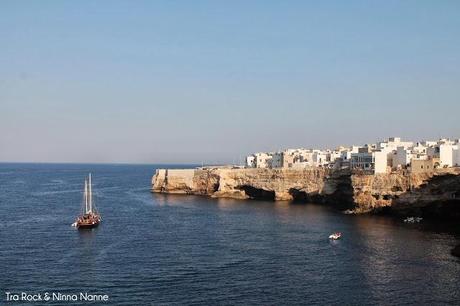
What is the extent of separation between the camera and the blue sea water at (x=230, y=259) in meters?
44.5

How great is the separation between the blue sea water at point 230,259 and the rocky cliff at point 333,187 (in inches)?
256

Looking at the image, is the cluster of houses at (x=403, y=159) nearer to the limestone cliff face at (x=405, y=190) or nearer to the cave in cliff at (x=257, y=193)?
the limestone cliff face at (x=405, y=190)

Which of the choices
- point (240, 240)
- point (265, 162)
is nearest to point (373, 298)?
point (240, 240)

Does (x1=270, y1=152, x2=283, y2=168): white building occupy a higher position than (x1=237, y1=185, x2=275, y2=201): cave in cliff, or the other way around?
(x1=270, y1=152, x2=283, y2=168): white building

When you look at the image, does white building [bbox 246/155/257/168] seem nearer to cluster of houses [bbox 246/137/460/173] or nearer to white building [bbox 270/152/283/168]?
white building [bbox 270/152/283/168]

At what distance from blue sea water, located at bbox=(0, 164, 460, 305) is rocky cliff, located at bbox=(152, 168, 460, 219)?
21.3ft

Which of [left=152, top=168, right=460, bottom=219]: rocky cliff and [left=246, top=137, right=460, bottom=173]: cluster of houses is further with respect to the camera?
[left=246, top=137, right=460, bottom=173]: cluster of houses

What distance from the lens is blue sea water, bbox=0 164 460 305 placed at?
44.5 m

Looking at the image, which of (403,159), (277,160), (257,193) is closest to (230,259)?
(403,159)

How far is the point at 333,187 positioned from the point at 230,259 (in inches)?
2287

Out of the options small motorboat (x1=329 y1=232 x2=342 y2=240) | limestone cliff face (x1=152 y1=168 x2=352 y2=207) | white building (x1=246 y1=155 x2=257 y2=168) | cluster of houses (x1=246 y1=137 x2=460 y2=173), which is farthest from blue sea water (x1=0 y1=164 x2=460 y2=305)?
white building (x1=246 y1=155 x2=257 y2=168)

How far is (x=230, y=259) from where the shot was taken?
5622cm

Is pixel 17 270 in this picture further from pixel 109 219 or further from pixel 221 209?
pixel 221 209

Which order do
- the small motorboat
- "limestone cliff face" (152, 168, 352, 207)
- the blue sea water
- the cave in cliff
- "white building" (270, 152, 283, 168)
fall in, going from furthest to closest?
"white building" (270, 152, 283, 168) < the cave in cliff < "limestone cliff face" (152, 168, 352, 207) < the small motorboat < the blue sea water
